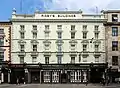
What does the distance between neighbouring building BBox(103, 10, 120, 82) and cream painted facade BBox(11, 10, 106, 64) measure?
1.31 meters

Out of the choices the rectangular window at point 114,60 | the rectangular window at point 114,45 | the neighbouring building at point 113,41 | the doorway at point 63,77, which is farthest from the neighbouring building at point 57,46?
the rectangular window at point 114,45

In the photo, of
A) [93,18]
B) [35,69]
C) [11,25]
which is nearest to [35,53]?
[35,69]

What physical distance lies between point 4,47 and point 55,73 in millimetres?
13632

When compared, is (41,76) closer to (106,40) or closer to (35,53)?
(35,53)

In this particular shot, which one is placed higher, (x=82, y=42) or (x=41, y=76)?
(x=82, y=42)

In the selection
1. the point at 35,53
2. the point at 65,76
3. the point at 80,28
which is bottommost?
the point at 65,76

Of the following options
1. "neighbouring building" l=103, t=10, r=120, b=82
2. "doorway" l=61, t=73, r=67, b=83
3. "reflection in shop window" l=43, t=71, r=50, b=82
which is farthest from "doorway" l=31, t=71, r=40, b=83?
"neighbouring building" l=103, t=10, r=120, b=82

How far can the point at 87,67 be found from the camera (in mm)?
81312

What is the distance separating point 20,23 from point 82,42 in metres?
15.4

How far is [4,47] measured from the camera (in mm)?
81250

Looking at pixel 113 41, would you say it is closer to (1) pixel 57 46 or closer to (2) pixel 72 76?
(2) pixel 72 76

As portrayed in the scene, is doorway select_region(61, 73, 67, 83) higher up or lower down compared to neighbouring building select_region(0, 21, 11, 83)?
lower down

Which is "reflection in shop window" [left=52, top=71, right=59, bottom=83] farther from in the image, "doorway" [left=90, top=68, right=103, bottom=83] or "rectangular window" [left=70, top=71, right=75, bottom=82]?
"doorway" [left=90, top=68, right=103, bottom=83]

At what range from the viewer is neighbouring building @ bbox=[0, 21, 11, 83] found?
81125mm
